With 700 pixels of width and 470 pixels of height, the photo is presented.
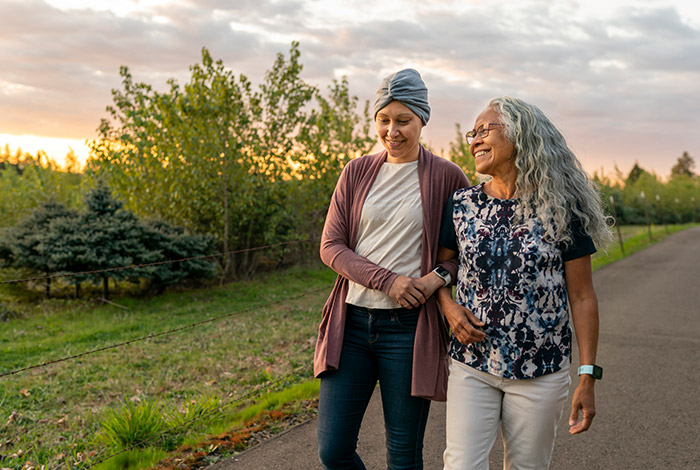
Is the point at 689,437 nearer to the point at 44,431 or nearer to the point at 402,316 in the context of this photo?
the point at 402,316

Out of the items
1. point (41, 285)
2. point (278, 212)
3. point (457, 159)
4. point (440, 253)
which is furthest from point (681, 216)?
point (440, 253)

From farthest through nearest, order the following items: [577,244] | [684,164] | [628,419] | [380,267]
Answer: [684,164]
[628,419]
[380,267]
[577,244]

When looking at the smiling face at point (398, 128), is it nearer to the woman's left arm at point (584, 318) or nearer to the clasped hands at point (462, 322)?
the clasped hands at point (462, 322)

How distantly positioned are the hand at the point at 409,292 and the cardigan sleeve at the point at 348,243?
0.10 feet

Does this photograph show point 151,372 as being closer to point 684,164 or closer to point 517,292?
point 517,292

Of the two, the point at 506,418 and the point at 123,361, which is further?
the point at 123,361

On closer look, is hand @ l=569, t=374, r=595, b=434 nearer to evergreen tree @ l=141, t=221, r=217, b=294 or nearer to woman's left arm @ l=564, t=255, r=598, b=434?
woman's left arm @ l=564, t=255, r=598, b=434

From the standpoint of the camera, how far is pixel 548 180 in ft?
7.43

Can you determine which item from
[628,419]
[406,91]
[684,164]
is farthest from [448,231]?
[684,164]

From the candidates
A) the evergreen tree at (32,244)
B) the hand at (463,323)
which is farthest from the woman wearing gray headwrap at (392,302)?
the evergreen tree at (32,244)

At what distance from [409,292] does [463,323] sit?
0.79 ft

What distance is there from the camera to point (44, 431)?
481cm

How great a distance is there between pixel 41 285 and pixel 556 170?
1080 cm

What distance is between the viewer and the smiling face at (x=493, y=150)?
2338mm
